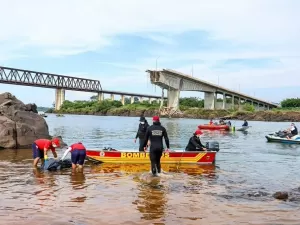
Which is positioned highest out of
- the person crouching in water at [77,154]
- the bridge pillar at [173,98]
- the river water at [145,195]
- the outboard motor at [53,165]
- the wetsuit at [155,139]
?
the bridge pillar at [173,98]

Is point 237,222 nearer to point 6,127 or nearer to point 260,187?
point 260,187

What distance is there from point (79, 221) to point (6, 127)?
56.8 feet

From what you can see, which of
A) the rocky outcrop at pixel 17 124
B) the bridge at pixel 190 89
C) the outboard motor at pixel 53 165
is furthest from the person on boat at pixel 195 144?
the bridge at pixel 190 89

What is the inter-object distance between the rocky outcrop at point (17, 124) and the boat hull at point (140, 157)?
8322 millimetres

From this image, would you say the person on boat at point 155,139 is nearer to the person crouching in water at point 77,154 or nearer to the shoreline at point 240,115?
the person crouching in water at point 77,154

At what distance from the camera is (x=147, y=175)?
14172 millimetres

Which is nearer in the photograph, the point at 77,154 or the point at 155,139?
the point at 155,139

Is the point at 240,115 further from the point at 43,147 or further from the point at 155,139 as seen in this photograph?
Answer: the point at 155,139

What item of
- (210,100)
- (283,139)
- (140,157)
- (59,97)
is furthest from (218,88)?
(140,157)

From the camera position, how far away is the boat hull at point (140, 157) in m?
18.2

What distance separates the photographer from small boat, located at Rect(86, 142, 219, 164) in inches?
717

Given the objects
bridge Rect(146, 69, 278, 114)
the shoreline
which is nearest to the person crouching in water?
bridge Rect(146, 69, 278, 114)

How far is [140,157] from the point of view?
18.3m

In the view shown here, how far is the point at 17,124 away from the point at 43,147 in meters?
10.1
